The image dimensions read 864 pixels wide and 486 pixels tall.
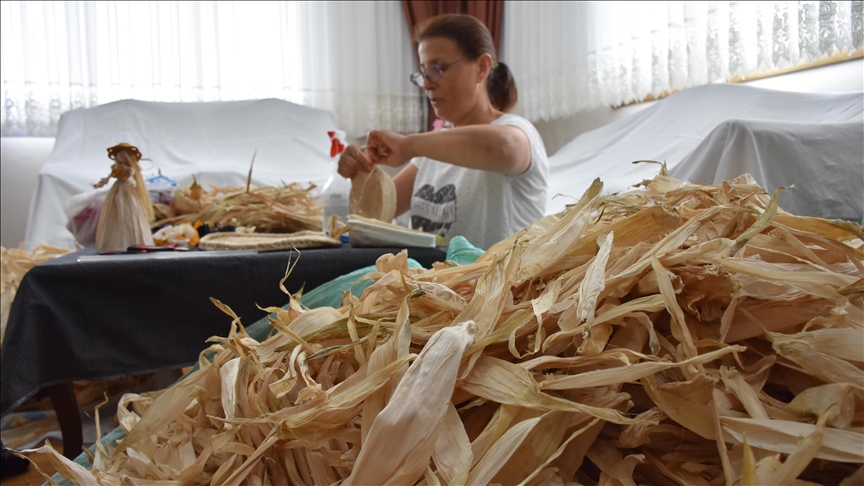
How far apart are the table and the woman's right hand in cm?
29

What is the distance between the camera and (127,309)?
107 cm

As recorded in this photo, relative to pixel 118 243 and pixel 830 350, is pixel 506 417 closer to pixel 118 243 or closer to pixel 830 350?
pixel 830 350

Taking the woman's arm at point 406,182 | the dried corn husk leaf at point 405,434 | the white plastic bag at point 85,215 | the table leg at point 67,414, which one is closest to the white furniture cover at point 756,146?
the dried corn husk leaf at point 405,434

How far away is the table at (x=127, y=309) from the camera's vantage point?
1.03 meters

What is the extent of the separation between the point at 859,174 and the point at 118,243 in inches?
60.9

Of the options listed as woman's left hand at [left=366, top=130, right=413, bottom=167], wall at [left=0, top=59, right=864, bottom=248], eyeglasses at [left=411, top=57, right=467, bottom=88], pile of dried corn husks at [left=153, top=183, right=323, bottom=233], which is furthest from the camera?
wall at [left=0, top=59, right=864, bottom=248]

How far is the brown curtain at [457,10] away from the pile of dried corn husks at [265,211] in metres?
2.57

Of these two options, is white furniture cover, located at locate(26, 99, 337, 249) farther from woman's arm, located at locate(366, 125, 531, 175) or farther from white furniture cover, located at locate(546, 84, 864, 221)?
woman's arm, located at locate(366, 125, 531, 175)

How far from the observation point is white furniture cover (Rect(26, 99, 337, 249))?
321cm

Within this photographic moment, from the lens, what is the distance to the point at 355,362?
1.13 ft

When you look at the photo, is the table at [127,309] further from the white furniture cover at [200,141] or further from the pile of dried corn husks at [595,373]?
the white furniture cover at [200,141]

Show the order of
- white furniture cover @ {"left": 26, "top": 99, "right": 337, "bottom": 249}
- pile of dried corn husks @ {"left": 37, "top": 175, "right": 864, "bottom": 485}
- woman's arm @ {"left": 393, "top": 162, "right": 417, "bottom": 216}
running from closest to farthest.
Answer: pile of dried corn husks @ {"left": 37, "top": 175, "right": 864, "bottom": 485}, woman's arm @ {"left": 393, "top": 162, "right": 417, "bottom": 216}, white furniture cover @ {"left": 26, "top": 99, "right": 337, "bottom": 249}

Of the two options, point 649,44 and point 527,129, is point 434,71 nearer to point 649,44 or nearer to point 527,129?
point 527,129

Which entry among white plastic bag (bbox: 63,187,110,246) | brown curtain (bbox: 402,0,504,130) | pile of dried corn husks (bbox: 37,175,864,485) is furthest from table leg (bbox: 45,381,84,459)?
brown curtain (bbox: 402,0,504,130)
